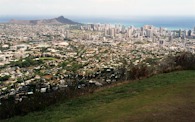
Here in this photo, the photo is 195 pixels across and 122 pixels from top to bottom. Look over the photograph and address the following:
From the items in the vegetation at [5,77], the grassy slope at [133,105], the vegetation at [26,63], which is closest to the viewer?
the grassy slope at [133,105]

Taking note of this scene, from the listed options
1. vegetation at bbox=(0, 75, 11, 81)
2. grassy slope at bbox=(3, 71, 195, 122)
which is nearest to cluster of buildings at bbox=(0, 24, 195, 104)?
vegetation at bbox=(0, 75, 11, 81)

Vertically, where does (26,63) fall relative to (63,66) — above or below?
below

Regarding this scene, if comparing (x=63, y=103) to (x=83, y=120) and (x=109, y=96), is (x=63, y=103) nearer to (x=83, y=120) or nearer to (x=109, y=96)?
(x=109, y=96)

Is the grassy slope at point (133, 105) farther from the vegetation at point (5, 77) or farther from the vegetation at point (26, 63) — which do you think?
the vegetation at point (26, 63)

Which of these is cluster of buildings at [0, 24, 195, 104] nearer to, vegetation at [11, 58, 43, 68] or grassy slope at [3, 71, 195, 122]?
vegetation at [11, 58, 43, 68]

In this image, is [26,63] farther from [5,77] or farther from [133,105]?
[133,105]

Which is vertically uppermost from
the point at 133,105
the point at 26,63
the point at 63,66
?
the point at 133,105

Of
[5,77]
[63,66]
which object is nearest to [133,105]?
[5,77]

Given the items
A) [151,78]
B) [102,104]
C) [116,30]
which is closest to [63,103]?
[102,104]

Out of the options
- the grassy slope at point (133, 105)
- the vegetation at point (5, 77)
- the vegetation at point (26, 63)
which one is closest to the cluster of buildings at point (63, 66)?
the vegetation at point (5, 77)

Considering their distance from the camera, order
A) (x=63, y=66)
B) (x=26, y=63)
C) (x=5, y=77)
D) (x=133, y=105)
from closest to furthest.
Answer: (x=133, y=105) < (x=5, y=77) < (x=63, y=66) < (x=26, y=63)
